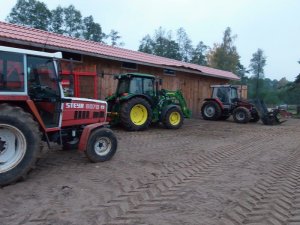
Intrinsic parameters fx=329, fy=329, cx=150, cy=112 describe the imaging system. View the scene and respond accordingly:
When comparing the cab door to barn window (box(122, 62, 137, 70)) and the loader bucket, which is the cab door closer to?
barn window (box(122, 62, 137, 70))

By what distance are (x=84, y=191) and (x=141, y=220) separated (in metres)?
1.24

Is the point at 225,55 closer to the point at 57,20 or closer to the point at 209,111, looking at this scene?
the point at 57,20

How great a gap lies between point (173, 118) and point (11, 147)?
7.83m

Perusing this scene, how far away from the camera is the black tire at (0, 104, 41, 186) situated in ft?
15.4

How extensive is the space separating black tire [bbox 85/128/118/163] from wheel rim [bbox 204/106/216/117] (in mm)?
10837

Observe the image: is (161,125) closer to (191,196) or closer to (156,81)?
(156,81)

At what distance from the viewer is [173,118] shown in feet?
39.8

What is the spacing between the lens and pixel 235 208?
4051 mm

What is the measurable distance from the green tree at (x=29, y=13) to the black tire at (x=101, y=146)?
50.6 metres

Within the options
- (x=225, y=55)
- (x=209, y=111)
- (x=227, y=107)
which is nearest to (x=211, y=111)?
(x=209, y=111)

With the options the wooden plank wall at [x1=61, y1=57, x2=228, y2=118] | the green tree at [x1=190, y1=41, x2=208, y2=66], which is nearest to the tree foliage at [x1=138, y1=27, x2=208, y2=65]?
the green tree at [x1=190, y1=41, x2=208, y2=66]

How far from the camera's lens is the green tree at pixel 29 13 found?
172 ft

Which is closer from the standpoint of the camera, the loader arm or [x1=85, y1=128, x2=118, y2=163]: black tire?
[x1=85, y1=128, x2=118, y2=163]: black tire

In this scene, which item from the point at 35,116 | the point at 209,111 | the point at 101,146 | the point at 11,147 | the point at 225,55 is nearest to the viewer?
the point at 11,147
